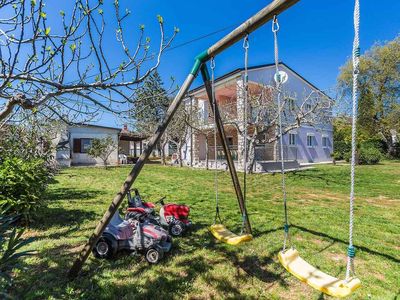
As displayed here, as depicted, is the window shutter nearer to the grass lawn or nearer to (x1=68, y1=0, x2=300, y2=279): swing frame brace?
the grass lawn

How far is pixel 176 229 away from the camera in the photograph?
4.72 metres

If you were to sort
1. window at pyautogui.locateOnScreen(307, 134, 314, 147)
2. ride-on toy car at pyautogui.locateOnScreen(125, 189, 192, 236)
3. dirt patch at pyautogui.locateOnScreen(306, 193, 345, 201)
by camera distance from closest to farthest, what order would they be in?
1. ride-on toy car at pyautogui.locateOnScreen(125, 189, 192, 236)
2. dirt patch at pyautogui.locateOnScreen(306, 193, 345, 201)
3. window at pyautogui.locateOnScreen(307, 134, 314, 147)

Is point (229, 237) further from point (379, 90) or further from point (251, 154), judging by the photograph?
point (379, 90)

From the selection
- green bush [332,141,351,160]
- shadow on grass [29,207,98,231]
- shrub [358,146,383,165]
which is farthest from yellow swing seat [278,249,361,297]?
green bush [332,141,351,160]

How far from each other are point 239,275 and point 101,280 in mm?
1759

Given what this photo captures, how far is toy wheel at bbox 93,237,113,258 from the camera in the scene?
3.81 meters

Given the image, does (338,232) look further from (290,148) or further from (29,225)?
(290,148)

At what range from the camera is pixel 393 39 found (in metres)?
27.3

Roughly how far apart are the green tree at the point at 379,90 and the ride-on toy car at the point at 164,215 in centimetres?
2765

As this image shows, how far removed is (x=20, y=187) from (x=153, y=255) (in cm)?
317

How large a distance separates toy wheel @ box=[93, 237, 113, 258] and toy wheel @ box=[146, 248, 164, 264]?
0.59 meters

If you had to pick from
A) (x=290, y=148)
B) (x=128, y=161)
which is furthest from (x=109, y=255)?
(x=128, y=161)

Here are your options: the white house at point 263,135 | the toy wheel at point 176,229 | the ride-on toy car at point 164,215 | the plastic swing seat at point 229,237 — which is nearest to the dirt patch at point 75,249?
the ride-on toy car at point 164,215

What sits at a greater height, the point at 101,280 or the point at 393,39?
the point at 393,39
